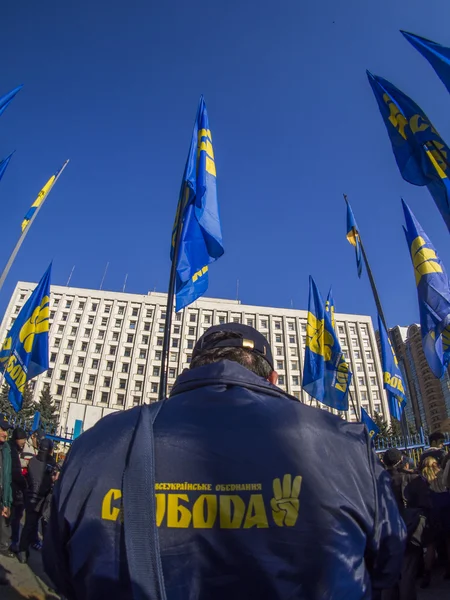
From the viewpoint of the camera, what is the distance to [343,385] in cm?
1143

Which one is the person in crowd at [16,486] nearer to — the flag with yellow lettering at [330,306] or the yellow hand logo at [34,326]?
the yellow hand logo at [34,326]

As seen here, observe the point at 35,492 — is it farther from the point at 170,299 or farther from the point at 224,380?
the point at 224,380

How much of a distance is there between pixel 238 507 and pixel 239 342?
702 mm

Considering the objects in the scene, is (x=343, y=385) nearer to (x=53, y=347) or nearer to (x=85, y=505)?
(x=85, y=505)

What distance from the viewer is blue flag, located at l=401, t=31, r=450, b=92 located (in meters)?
6.10

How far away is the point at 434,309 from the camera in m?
7.79

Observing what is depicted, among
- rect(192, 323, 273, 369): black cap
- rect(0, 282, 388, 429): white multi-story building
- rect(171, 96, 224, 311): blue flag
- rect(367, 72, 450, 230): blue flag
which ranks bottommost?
rect(192, 323, 273, 369): black cap

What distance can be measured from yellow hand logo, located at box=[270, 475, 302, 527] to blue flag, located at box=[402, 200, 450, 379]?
7.82 meters

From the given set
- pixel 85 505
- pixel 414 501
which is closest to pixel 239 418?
pixel 85 505

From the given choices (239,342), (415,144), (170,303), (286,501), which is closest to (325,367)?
(415,144)

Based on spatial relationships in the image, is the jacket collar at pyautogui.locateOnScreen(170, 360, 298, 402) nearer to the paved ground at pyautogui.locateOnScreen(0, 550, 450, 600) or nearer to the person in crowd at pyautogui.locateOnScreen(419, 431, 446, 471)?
the paved ground at pyautogui.locateOnScreen(0, 550, 450, 600)

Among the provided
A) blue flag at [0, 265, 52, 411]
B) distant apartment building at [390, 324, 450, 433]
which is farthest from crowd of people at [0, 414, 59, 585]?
distant apartment building at [390, 324, 450, 433]

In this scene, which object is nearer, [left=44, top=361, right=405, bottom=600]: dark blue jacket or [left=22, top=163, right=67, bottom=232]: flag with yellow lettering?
[left=44, top=361, right=405, bottom=600]: dark blue jacket

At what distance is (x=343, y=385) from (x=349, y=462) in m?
11.0
